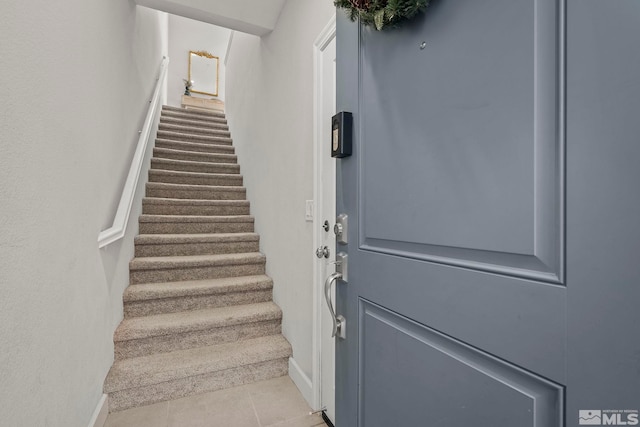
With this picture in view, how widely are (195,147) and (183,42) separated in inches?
146

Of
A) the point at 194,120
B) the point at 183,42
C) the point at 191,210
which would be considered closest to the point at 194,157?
the point at 191,210

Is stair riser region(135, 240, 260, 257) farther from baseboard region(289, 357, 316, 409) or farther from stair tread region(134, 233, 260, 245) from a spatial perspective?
baseboard region(289, 357, 316, 409)

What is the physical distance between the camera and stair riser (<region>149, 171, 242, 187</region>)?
310 cm

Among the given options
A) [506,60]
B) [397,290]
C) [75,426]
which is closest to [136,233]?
[75,426]

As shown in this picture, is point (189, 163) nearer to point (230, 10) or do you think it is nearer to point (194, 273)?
point (194, 273)

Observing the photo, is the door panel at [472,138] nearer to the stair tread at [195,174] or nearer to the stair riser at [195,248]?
the stair riser at [195,248]

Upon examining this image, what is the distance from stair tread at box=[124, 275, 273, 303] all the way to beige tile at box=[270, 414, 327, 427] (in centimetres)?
97

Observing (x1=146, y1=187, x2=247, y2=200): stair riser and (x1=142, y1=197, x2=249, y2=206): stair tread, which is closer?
(x1=142, y1=197, x2=249, y2=206): stair tread

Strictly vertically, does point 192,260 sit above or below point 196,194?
below

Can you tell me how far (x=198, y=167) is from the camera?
11.2 feet

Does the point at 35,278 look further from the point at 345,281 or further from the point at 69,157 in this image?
the point at 345,281

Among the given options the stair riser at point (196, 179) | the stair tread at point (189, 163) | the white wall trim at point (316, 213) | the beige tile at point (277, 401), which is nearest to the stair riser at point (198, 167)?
the stair tread at point (189, 163)

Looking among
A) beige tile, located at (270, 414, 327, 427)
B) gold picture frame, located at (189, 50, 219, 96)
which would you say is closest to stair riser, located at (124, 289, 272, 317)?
beige tile, located at (270, 414, 327, 427)

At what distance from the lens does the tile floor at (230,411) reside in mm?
1504
